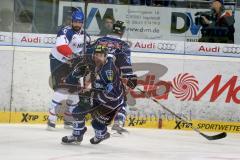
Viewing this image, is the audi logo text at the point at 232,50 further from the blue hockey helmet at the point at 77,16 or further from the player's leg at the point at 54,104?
the player's leg at the point at 54,104

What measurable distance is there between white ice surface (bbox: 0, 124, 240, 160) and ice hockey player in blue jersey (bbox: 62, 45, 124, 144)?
9.0 inches

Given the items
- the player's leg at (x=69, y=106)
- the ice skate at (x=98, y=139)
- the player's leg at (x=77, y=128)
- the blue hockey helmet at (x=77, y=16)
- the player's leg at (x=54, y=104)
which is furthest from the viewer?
the player's leg at (x=69, y=106)

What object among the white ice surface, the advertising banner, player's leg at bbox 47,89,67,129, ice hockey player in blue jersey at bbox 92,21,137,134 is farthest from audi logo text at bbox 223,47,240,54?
player's leg at bbox 47,89,67,129

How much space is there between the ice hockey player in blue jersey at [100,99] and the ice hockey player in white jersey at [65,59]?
4.15ft

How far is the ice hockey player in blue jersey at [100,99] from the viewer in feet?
23.3

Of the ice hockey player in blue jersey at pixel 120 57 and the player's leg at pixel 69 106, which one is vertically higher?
the ice hockey player in blue jersey at pixel 120 57

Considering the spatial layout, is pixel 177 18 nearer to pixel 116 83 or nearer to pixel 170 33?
pixel 170 33

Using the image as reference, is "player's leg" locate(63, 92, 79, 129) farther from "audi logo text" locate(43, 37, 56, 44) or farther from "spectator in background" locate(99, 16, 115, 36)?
"spectator in background" locate(99, 16, 115, 36)

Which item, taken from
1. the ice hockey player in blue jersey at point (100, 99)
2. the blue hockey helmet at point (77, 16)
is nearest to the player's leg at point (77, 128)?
the ice hockey player in blue jersey at point (100, 99)

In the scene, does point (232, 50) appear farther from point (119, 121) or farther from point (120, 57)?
point (119, 121)

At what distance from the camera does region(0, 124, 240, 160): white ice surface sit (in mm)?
6656

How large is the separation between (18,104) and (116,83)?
266 cm

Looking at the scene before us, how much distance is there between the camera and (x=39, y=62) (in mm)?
9562

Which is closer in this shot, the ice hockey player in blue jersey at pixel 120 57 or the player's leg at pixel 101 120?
the player's leg at pixel 101 120
